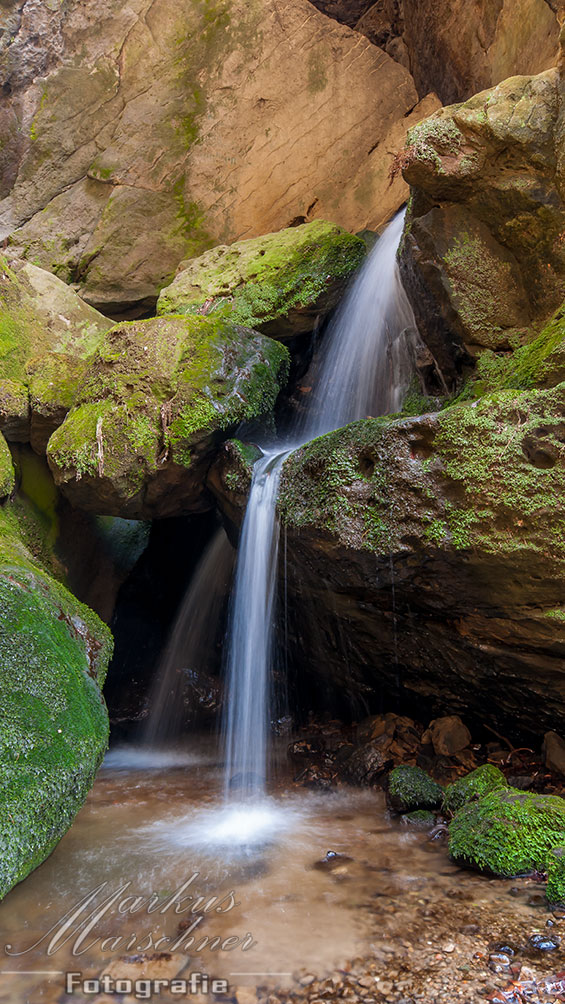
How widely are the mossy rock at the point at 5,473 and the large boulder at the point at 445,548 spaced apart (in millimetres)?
2409

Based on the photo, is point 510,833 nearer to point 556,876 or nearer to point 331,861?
point 556,876

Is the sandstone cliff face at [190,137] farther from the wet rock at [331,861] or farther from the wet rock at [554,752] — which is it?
the wet rock at [331,861]

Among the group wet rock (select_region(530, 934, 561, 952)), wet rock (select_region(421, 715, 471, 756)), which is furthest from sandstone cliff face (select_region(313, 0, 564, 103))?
wet rock (select_region(530, 934, 561, 952))

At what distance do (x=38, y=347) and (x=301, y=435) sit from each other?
13.0ft

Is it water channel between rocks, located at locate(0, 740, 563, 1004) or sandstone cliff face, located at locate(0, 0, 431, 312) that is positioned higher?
sandstone cliff face, located at locate(0, 0, 431, 312)

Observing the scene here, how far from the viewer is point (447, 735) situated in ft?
20.0

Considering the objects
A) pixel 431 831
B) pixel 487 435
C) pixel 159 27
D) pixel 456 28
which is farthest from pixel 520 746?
pixel 159 27

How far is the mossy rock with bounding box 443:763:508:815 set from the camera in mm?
4883

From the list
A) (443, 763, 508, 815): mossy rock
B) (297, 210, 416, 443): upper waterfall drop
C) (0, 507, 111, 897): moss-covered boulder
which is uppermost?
(297, 210, 416, 443): upper waterfall drop

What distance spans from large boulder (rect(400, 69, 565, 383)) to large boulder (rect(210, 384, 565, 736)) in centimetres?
172

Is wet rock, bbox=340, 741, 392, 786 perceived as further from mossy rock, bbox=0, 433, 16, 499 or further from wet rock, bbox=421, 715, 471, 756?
mossy rock, bbox=0, 433, 16, 499

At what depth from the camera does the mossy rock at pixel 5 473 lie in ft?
21.1

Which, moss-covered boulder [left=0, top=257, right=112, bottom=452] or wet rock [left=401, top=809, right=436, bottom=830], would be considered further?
moss-covered boulder [left=0, top=257, right=112, bottom=452]

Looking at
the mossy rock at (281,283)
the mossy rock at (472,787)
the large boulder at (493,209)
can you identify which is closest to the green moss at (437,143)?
the large boulder at (493,209)
